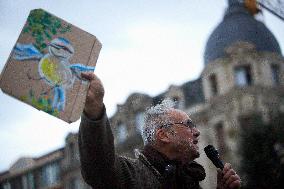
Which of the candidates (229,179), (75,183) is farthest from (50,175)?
(229,179)

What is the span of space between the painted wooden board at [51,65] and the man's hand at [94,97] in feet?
0.13

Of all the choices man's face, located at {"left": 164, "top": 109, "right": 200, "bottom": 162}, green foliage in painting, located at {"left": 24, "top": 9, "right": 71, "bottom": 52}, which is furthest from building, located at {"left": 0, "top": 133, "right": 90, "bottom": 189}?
green foliage in painting, located at {"left": 24, "top": 9, "right": 71, "bottom": 52}

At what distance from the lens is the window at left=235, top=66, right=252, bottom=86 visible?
2497 cm

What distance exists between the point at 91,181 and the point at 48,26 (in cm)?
91

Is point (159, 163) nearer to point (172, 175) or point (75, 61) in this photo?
point (172, 175)

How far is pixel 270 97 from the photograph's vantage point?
23484 mm

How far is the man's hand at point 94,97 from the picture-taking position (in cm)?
260

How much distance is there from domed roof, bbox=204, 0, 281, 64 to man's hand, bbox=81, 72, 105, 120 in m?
23.9

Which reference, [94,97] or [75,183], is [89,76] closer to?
[94,97]

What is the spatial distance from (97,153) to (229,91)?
2243 cm

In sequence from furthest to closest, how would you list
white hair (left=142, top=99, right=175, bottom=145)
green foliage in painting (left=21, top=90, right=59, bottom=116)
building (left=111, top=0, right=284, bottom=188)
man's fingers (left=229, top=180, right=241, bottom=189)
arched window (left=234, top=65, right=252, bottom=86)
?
arched window (left=234, top=65, right=252, bottom=86), building (left=111, top=0, right=284, bottom=188), white hair (left=142, top=99, right=175, bottom=145), man's fingers (left=229, top=180, right=241, bottom=189), green foliage in painting (left=21, top=90, right=59, bottom=116)

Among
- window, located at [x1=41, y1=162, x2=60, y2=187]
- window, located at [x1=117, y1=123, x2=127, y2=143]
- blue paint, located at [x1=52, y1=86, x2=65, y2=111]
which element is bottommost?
window, located at [x1=41, y1=162, x2=60, y2=187]

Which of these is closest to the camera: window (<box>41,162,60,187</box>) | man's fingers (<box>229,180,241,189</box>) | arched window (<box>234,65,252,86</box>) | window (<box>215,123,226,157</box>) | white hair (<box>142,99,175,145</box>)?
man's fingers (<box>229,180,241,189</box>)

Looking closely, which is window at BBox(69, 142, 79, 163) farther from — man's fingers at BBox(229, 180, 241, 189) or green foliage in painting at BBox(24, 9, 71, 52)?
green foliage in painting at BBox(24, 9, 71, 52)
